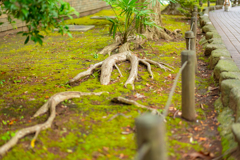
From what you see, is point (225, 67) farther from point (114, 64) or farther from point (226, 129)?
point (114, 64)

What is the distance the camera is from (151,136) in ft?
4.46

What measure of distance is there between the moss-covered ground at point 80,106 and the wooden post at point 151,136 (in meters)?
1.07

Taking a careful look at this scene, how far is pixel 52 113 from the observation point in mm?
3111

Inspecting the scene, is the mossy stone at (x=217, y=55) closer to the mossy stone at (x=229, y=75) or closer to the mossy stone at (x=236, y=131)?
the mossy stone at (x=229, y=75)

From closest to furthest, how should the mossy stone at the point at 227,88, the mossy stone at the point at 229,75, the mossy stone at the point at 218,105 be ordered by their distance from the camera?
1. the mossy stone at the point at 227,88
2. the mossy stone at the point at 218,105
3. the mossy stone at the point at 229,75

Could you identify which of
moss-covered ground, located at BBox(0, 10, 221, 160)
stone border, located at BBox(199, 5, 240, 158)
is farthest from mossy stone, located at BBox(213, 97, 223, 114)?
moss-covered ground, located at BBox(0, 10, 221, 160)

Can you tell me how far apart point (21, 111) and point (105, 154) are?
5.56 feet

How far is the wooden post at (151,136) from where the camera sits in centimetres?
134

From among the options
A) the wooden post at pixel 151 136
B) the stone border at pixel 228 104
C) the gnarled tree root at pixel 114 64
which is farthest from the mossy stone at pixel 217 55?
the wooden post at pixel 151 136

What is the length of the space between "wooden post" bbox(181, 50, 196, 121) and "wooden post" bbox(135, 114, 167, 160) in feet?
5.95

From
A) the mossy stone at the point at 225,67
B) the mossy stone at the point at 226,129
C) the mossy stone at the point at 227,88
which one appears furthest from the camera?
the mossy stone at the point at 225,67

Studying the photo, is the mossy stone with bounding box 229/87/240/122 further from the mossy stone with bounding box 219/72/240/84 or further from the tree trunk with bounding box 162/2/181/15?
the tree trunk with bounding box 162/2/181/15

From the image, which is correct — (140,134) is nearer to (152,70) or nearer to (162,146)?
(162,146)

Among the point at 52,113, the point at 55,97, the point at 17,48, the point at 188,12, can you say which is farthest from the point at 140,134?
the point at 188,12
